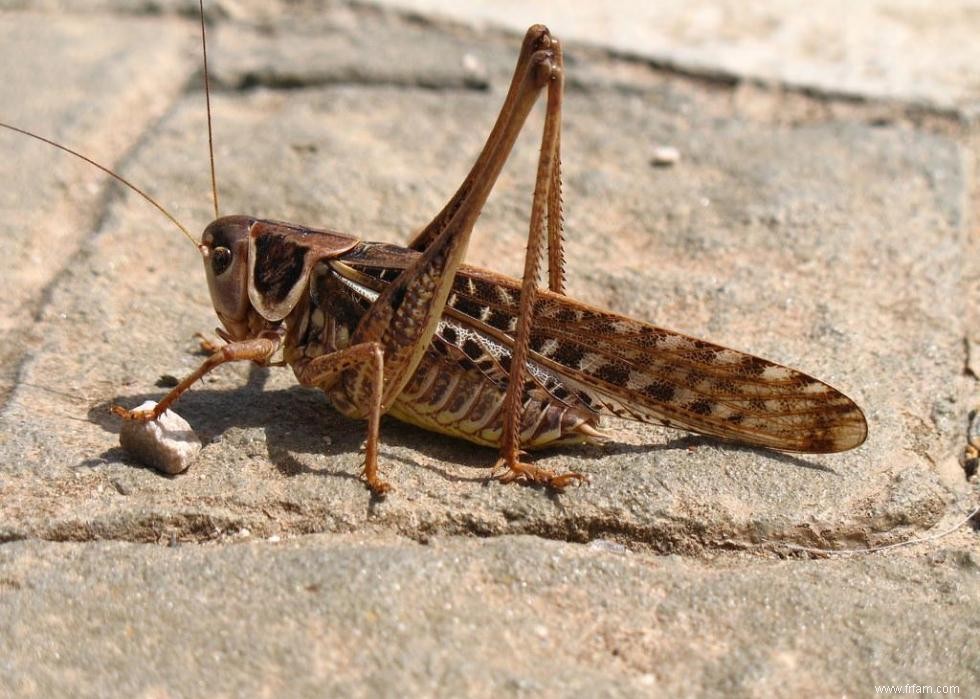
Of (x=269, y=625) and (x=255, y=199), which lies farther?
(x=255, y=199)

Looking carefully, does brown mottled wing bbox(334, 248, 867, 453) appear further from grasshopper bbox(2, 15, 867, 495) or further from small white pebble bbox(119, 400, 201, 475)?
small white pebble bbox(119, 400, 201, 475)

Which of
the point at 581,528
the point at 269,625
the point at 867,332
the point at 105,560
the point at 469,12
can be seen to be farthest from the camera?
the point at 469,12

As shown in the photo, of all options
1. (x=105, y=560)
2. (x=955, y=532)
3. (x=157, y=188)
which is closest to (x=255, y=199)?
(x=157, y=188)

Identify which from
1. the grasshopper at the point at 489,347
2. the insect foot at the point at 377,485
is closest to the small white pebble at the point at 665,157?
the grasshopper at the point at 489,347

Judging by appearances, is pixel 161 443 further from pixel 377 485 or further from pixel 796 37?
pixel 796 37

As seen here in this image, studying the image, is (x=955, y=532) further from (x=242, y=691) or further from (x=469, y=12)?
(x=469, y=12)

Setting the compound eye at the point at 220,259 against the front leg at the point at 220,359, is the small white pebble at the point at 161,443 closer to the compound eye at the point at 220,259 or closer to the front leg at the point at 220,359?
the front leg at the point at 220,359
